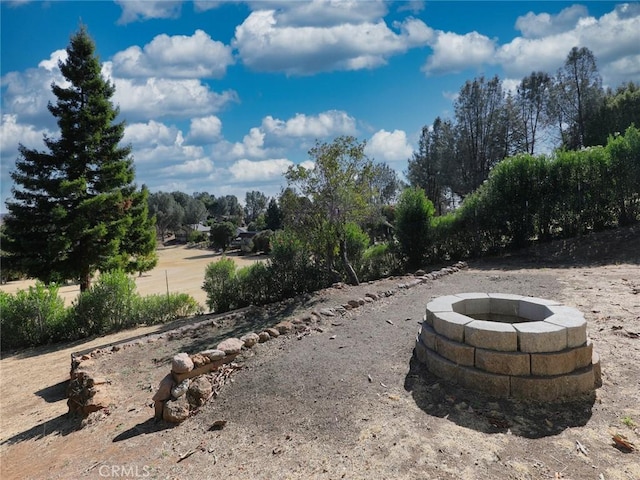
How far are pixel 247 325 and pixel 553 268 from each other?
8191 mm

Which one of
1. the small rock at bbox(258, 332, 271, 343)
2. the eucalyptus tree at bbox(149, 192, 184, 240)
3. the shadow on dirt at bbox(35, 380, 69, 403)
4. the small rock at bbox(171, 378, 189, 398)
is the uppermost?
the eucalyptus tree at bbox(149, 192, 184, 240)

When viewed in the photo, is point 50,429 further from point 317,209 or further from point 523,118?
point 523,118

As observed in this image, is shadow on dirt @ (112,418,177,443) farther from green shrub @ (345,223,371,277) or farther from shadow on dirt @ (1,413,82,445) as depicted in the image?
green shrub @ (345,223,371,277)

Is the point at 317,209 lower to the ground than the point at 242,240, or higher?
higher

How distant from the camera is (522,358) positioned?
382 centimetres

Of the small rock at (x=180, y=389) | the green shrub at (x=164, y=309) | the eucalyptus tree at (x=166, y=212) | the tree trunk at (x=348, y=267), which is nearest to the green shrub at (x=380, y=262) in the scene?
the tree trunk at (x=348, y=267)

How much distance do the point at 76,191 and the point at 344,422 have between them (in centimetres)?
1561

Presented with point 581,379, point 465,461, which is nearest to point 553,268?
point 581,379

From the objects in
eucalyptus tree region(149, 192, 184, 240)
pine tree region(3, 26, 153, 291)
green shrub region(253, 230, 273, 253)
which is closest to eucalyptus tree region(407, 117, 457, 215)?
green shrub region(253, 230, 273, 253)

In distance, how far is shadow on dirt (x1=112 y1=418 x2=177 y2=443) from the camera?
13.7 ft

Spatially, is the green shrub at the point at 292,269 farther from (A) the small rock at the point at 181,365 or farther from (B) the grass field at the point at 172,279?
(B) the grass field at the point at 172,279

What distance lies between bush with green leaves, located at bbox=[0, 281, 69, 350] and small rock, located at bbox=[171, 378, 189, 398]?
7.74 meters

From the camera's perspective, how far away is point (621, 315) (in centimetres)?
585

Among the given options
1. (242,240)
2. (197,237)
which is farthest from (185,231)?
(242,240)
